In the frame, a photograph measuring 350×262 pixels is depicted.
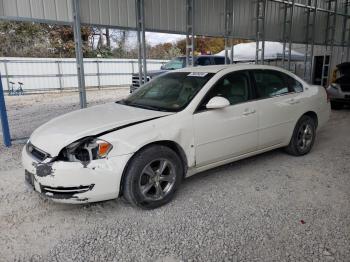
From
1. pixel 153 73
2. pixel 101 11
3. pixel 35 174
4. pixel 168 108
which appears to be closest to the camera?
pixel 35 174

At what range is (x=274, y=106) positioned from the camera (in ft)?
13.4

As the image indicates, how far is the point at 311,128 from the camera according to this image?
15.6 ft

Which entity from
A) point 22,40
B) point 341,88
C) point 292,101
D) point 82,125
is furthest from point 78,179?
point 22,40

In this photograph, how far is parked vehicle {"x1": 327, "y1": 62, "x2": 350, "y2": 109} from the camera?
923cm

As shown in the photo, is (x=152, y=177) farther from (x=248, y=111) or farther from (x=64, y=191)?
(x=248, y=111)


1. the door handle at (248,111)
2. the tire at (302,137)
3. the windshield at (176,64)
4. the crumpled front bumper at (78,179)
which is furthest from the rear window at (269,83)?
the windshield at (176,64)

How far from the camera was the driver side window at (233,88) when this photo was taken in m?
3.53

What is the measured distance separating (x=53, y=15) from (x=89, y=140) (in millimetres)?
4081

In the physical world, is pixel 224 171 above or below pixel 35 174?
below

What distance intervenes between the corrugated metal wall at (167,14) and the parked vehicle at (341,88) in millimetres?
2397

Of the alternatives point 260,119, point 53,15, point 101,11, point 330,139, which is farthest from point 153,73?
point 260,119

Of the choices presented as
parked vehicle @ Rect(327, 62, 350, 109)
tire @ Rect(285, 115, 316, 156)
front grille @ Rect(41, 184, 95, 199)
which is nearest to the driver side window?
tire @ Rect(285, 115, 316, 156)

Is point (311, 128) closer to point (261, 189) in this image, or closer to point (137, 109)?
point (261, 189)

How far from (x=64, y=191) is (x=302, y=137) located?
3713 millimetres
